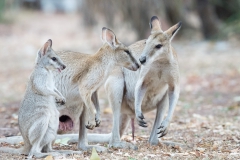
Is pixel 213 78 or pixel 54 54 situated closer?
pixel 54 54

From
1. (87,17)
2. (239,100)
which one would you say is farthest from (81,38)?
(239,100)

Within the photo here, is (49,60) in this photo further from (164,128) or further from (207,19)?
(207,19)

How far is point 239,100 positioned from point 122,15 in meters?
6.41

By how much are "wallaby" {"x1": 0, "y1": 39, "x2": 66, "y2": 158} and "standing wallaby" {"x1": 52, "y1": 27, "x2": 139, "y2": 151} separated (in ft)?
0.78

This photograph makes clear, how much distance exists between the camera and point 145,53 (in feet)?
16.8

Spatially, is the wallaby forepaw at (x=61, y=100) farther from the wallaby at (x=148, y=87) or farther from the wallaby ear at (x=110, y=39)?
the wallaby ear at (x=110, y=39)

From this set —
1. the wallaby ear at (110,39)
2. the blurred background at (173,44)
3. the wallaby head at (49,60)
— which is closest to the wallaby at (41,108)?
the wallaby head at (49,60)

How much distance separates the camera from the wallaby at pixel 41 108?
184 inches

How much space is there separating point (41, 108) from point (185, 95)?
5.13 meters

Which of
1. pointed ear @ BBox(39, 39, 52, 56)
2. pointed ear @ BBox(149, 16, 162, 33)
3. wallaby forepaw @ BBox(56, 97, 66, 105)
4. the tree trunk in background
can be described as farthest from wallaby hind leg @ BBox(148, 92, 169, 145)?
the tree trunk in background

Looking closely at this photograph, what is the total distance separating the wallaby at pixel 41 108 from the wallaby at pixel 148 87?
2.55 ft

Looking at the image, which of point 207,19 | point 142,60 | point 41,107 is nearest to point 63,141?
point 41,107

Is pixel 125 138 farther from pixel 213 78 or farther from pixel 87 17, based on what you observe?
pixel 87 17

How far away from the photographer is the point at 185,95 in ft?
31.2
